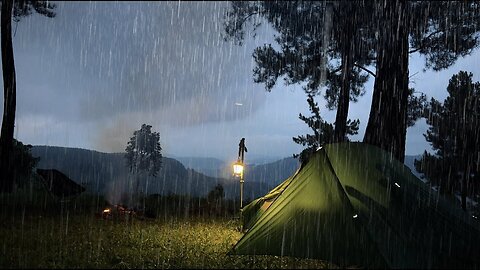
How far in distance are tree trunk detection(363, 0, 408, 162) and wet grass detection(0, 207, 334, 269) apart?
3718 mm

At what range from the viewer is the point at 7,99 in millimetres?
14180

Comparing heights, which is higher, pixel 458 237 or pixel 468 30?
pixel 468 30

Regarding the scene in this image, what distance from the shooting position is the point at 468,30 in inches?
530

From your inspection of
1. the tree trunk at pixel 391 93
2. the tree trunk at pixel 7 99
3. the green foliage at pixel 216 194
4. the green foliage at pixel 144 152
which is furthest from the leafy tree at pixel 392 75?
the green foliage at pixel 144 152

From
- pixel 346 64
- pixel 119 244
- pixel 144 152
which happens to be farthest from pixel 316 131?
pixel 144 152

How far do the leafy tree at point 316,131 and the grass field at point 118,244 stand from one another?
10.1 meters

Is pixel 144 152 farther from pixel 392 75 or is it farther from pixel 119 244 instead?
pixel 119 244

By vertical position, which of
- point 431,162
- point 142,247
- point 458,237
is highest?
point 431,162

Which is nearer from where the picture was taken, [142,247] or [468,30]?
[142,247]

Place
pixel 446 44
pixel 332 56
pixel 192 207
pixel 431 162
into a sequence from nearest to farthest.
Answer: pixel 446 44
pixel 192 207
pixel 332 56
pixel 431 162

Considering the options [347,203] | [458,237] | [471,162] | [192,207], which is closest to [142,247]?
[347,203]

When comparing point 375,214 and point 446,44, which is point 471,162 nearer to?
point 446,44

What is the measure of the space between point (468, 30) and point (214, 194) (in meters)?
9.52

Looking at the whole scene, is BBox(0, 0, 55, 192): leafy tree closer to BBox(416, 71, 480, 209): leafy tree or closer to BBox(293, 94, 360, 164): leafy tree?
BBox(293, 94, 360, 164): leafy tree
